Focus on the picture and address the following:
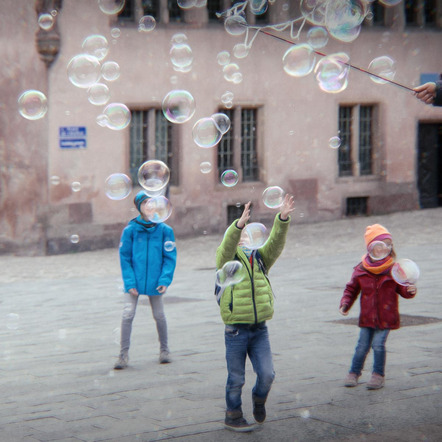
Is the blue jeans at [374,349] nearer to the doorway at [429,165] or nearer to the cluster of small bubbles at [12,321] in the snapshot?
the cluster of small bubbles at [12,321]

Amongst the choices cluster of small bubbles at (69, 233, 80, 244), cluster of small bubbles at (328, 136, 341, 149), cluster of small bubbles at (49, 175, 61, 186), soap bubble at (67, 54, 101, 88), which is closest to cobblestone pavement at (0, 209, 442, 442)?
soap bubble at (67, 54, 101, 88)

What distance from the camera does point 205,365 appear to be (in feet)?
24.1

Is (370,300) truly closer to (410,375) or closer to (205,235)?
(410,375)

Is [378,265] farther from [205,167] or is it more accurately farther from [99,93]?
[205,167]

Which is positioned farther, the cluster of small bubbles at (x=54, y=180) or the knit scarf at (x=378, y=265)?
the cluster of small bubbles at (x=54, y=180)

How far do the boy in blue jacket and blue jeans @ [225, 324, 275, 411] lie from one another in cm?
202

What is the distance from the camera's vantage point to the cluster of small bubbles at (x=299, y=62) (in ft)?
30.6

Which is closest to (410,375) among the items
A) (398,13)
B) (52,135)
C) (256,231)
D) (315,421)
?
(315,421)

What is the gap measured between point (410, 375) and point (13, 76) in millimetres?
12389

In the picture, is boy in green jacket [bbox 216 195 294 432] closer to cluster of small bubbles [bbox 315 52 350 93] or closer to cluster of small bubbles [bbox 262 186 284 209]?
cluster of small bubbles [bbox 262 186 284 209]

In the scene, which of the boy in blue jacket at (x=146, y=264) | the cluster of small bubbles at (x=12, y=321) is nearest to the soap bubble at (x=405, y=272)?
the boy in blue jacket at (x=146, y=264)

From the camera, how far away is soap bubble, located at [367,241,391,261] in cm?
645

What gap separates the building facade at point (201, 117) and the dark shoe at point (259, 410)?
34.9ft

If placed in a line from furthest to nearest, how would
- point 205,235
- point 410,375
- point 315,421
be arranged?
point 205,235, point 410,375, point 315,421
